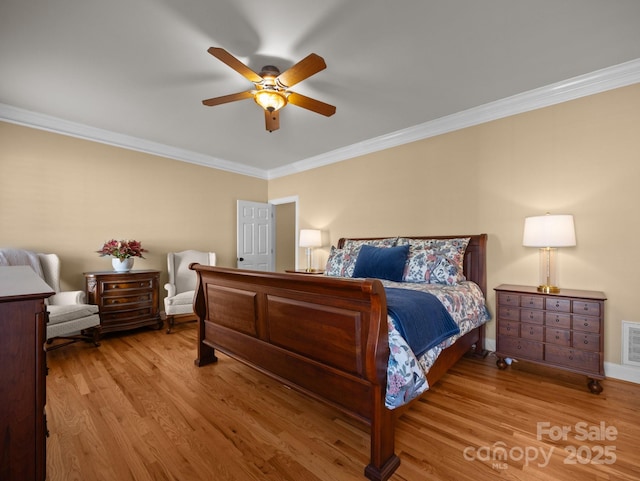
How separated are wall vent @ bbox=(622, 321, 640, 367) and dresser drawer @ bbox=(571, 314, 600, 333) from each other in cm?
43

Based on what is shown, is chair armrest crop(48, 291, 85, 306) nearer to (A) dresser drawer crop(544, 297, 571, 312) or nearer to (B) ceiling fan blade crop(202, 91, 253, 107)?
(B) ceiling fan blade crop(202, 91, 253, 107)

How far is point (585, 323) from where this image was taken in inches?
89.7

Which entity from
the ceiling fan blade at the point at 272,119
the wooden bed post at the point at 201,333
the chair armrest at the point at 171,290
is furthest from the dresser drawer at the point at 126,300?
the ceiling fan blade at the point at 272,119

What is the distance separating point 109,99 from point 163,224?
1.86 meters

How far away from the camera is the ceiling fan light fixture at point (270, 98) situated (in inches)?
90.9

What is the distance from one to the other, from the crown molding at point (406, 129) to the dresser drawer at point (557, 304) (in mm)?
1861

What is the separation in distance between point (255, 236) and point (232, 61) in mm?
3716

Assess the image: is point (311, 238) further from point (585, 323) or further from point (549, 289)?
point (585, 323)

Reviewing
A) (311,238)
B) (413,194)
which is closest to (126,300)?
(311,238)

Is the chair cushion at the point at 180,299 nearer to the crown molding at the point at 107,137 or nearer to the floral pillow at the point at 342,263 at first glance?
the floral pillow at the point at 342,263

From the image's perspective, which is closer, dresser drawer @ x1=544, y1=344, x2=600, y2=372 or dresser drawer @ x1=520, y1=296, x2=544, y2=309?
dresser drawer @ x1=544, y1=344, x2=600, y2=372

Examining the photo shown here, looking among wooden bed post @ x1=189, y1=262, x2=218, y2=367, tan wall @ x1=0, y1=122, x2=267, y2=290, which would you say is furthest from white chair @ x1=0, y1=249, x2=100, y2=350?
wooden bed post @ x1=189, y1=262, x2=218, y2=367

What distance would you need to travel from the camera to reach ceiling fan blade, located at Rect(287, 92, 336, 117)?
238cm

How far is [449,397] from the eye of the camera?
2152 mm
